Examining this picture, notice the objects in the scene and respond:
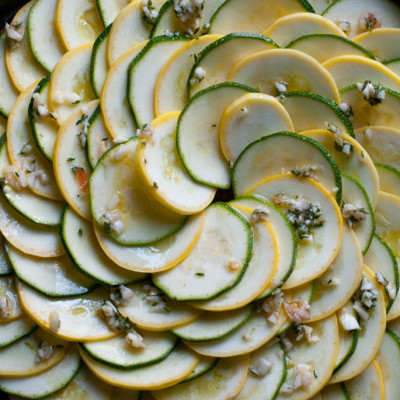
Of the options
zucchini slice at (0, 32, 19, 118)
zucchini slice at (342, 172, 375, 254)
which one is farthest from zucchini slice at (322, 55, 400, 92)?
zucchini slice at (0, 32, 19, 118)

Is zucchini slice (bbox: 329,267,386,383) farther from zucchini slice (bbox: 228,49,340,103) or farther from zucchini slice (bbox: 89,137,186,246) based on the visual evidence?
zucchini slice (bbox: 89,137,186,246)

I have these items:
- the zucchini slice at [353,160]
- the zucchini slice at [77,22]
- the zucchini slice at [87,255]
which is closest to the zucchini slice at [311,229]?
the zucchini slice at [353,160]

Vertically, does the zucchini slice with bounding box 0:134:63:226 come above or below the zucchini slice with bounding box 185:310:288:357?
above

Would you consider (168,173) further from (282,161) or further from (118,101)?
(282,161)

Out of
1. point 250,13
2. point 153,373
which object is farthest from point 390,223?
point 153,373

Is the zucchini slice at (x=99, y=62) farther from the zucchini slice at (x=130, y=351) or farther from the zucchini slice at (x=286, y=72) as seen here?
the zucchini slice at (x=130, y=351)

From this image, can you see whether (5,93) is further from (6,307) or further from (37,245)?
(6,307)
